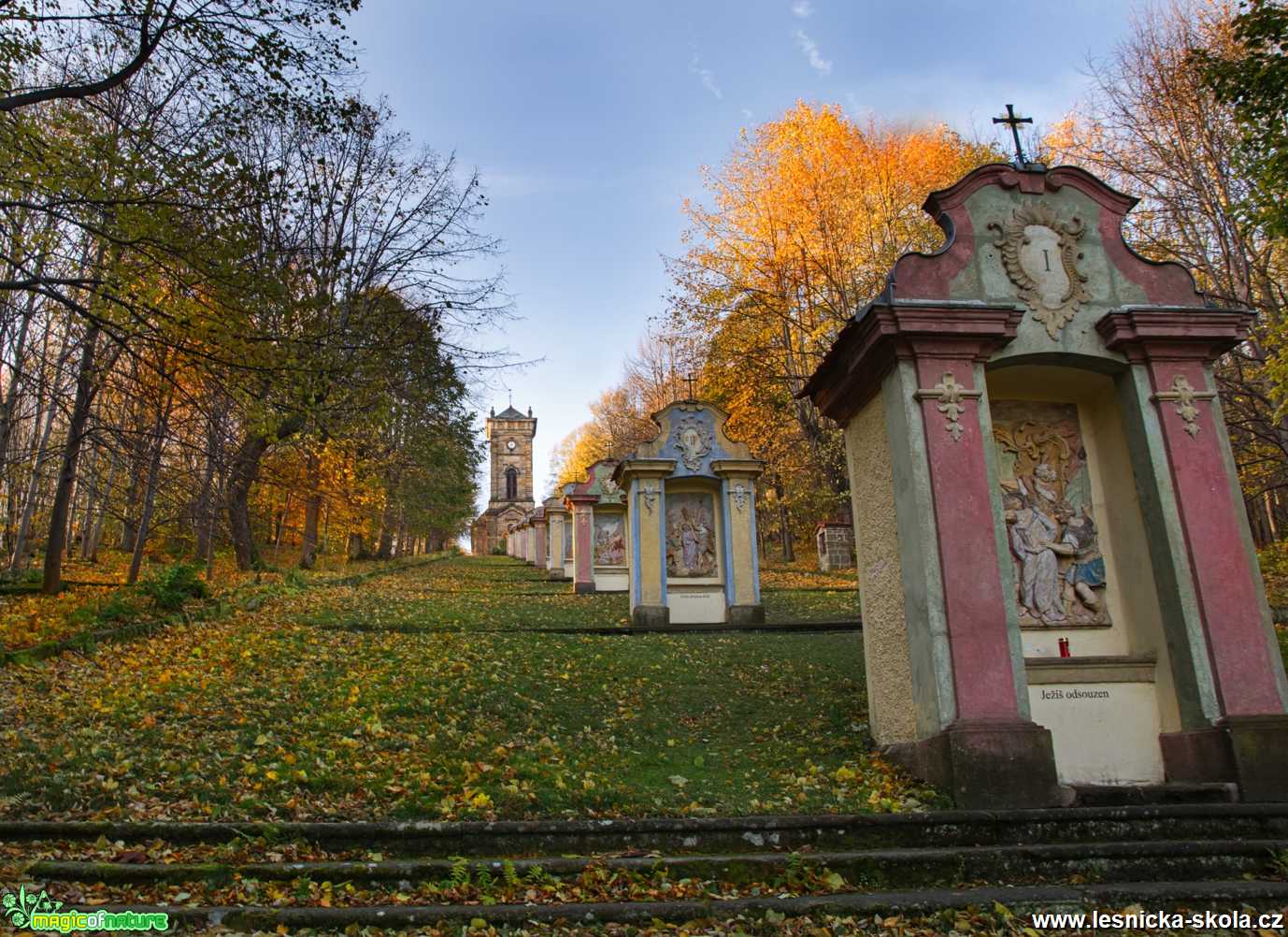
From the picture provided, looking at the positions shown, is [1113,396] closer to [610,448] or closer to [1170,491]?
[1170,491]

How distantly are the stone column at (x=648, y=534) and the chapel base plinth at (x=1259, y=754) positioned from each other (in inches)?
430

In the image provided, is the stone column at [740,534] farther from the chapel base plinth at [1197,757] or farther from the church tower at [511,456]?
the church tower at [511,456]

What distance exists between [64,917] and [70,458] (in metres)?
9.58

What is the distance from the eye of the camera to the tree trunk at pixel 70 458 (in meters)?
10.8

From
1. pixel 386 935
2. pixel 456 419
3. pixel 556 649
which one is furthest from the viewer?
pixel 456 419

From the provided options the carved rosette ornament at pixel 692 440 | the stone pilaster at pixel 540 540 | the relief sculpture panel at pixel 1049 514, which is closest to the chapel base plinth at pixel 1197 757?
the relief sculpture panel at pixel 1049 514

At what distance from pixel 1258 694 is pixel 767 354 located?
19550mm

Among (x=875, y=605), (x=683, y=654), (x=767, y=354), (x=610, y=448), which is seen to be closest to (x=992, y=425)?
(x=875, y=605)

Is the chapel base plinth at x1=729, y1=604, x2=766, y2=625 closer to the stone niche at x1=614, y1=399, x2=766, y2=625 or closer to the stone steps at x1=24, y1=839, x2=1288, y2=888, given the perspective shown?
the stone niche at x1=614, y1=399, x2=766, y2=625

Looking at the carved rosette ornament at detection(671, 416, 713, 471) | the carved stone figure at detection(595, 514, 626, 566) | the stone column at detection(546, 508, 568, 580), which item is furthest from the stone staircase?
the stone column at detection(546, 508, 568, 580)

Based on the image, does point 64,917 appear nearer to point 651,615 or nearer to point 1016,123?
point 1016,123

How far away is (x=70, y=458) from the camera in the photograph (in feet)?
37.4

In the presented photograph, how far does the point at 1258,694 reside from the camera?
6.25m

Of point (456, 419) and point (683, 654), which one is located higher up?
point (456, 419)
